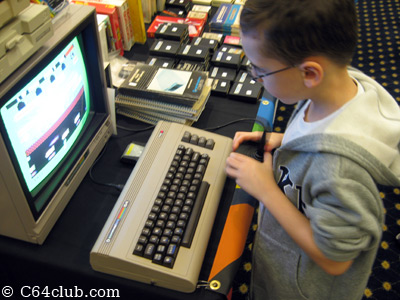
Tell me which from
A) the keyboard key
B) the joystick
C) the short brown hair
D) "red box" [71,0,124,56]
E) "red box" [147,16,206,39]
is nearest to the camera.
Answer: the short brown hair

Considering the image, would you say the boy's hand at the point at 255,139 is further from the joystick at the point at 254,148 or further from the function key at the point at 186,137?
the function key at the point at 186,137

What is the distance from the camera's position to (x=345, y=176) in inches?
25.0

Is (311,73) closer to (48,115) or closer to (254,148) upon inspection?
(254,148)

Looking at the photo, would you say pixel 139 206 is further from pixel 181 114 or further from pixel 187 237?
pixel 181 114

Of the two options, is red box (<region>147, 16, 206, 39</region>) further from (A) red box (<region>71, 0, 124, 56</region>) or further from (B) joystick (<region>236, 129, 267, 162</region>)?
(B) joystick (<region>236, 129, 267, 162</region>)

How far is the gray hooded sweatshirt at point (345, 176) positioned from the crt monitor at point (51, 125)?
1.75 feet

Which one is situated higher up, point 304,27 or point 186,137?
point 304,27

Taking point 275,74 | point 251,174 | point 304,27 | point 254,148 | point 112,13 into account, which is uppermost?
point 304,27

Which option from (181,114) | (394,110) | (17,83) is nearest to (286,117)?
(181,114)

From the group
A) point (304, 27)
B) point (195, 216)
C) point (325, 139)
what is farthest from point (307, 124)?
point (195, 216)

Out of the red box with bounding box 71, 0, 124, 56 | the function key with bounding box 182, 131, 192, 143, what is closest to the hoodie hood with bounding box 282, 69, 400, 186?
the function key with bounding box 182, 131, 192, 143

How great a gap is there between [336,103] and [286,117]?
1641 mm

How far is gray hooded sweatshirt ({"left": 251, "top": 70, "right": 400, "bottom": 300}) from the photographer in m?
0.63

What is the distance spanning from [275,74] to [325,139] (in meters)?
0.16
